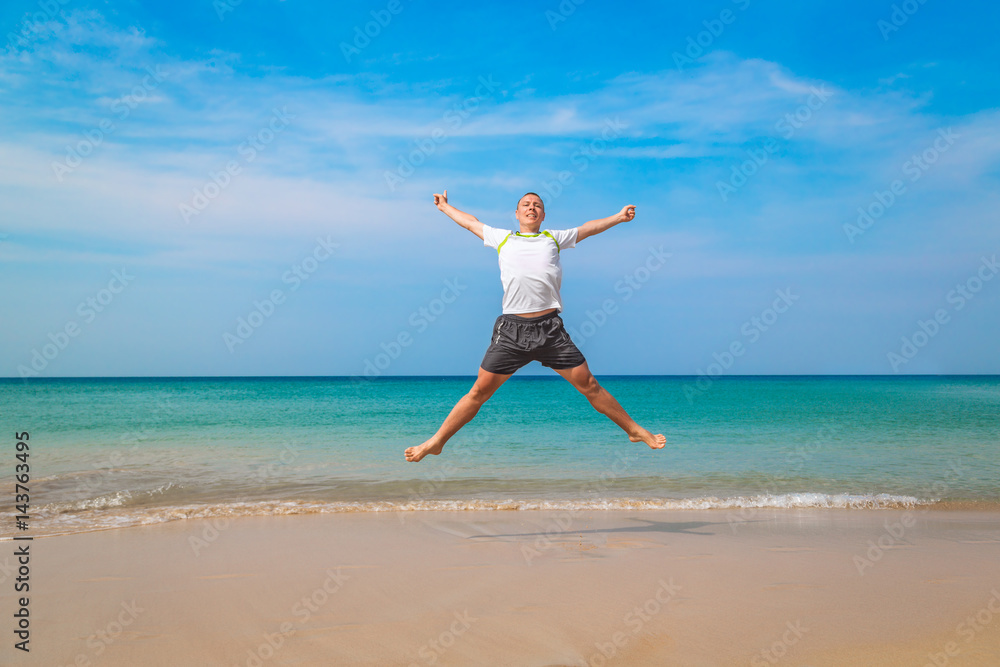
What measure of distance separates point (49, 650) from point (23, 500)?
679 cm

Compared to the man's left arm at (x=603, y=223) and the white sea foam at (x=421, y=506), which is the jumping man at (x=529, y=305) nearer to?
the man's left arm at (x=603, y=223)

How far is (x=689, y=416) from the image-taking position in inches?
1030

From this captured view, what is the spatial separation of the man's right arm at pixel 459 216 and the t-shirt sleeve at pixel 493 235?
0.06 metres

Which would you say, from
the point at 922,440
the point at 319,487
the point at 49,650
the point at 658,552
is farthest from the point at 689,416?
the point at 49,650

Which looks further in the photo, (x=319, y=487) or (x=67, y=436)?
(x=67, y=436)

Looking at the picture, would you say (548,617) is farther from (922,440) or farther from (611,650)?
(922,440)

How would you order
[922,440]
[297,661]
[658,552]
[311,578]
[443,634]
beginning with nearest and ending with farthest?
1. [297,661]
2. [443,634]
3. [311,578]
4. [658,552]
5. [922,440]

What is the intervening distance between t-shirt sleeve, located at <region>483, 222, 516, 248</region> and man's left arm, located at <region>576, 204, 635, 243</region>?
0.63m

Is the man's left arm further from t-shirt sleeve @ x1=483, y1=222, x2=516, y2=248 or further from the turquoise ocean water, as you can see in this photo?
the turquoise ocean water

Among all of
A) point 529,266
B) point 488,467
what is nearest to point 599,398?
point 529,266

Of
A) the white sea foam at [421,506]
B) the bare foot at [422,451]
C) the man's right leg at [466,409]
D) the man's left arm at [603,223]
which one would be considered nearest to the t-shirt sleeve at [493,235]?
the man's left arm at [603,223]

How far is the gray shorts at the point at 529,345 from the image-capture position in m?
5.61

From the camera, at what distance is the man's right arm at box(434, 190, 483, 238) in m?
5.80

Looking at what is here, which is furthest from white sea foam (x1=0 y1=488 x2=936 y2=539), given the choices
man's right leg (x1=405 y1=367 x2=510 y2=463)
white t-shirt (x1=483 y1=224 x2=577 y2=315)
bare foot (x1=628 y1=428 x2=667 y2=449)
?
white t-shirt (x1=483 y1=224 x2=577 y2=315)
